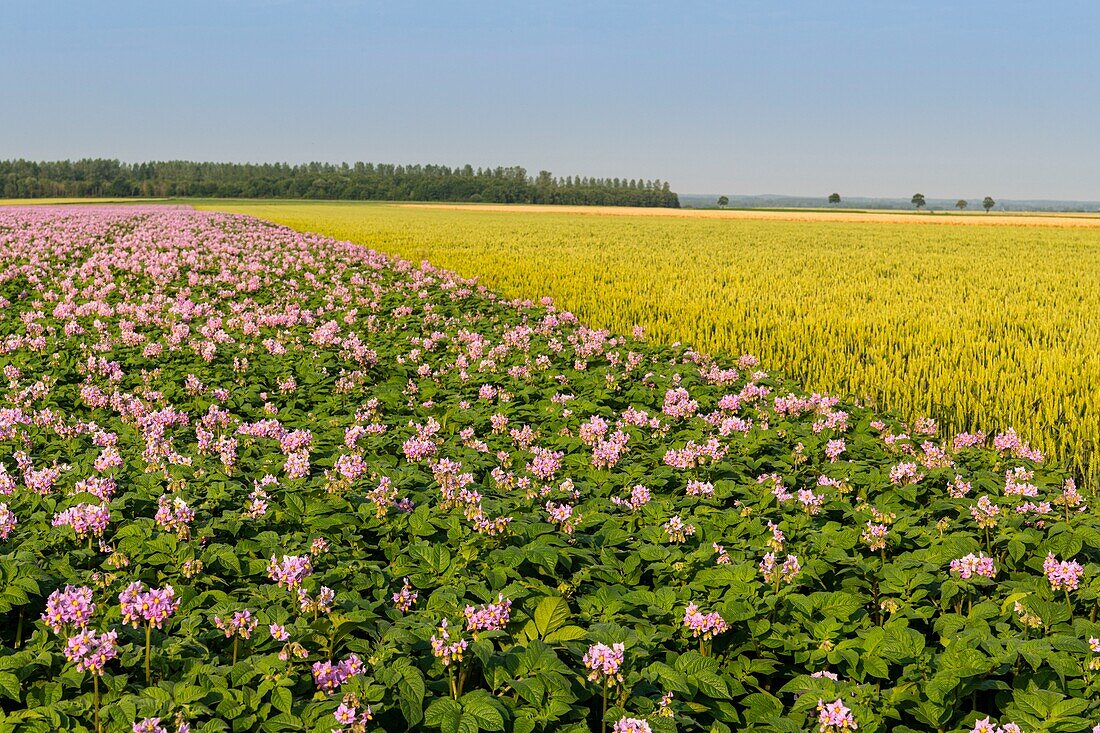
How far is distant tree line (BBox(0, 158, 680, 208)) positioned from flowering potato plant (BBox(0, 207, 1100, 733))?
16335cm

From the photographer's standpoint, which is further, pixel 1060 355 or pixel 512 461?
pixel 1060 355

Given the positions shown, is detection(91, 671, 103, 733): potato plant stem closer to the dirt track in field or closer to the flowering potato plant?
the flowering potato plant

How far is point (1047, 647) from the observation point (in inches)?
143

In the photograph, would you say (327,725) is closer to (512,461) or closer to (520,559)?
(520,559)

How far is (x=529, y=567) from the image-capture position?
461 centimetres

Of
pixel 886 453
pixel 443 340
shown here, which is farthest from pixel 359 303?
pixel 886 453

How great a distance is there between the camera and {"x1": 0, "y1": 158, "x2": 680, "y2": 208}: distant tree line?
148 metres

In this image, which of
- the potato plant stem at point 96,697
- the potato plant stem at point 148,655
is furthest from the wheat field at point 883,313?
the potato plant stem at point 96,697

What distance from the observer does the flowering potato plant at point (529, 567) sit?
3.41 m

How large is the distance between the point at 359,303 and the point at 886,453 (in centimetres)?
1135

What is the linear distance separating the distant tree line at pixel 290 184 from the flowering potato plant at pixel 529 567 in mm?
163352

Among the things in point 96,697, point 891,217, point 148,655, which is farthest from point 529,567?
point 891,217

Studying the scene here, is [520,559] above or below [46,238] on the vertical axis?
below

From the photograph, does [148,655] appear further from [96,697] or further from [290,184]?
[290,184]
